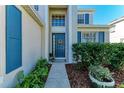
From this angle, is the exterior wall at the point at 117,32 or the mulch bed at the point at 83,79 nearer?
the mulch bed at the point at 83,79

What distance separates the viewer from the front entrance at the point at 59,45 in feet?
50.8

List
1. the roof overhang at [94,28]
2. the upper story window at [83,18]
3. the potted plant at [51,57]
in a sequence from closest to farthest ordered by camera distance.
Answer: the potted plant at [51,57] < the roof overhang at [94,28] < the upper story window at [83,18]

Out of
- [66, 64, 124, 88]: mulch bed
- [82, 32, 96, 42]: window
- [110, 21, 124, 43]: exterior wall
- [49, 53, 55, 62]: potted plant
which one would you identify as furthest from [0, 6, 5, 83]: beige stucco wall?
[110, 21, 124, 43]: exterior wall

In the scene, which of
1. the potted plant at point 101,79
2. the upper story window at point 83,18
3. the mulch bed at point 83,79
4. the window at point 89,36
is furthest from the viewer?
the upper story window at point 83,18

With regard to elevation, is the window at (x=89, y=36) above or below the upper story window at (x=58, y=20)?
below

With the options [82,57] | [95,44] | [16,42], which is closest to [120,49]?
[95,44]

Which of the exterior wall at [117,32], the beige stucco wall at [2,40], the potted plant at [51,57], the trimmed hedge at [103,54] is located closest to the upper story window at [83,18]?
the exterior wall at [117,32]

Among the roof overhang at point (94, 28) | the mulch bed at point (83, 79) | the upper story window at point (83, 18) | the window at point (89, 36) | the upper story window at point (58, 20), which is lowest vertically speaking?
the mulch bed at point (83, 79)

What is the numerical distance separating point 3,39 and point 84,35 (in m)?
13.8

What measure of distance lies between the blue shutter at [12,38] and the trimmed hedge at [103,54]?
4196 mm

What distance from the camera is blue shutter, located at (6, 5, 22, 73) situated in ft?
16.0

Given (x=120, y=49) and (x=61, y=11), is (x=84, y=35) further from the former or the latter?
(x=120, y=49)

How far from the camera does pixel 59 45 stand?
1563 cm

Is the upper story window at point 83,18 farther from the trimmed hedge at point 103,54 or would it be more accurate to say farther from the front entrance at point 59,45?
the trimmed hedge at point 103,54
